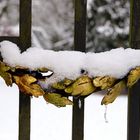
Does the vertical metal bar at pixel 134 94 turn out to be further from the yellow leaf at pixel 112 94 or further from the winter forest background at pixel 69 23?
the winter forest background at pixel 69 23

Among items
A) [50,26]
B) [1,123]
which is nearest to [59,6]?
[50,26]

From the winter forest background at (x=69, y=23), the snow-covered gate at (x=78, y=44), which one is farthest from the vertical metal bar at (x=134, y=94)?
the winter forest background at (x=69, y=23)

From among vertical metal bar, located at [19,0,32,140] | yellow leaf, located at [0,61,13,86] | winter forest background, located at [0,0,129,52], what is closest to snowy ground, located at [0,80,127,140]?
vertical metal bar, located at [19,0,32,140]

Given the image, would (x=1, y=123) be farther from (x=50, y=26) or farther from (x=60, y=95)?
(x=50, y=26)

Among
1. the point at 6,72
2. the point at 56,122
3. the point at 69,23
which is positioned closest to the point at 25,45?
the point at 6,72

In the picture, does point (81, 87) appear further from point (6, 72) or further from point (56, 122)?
point (56, 122)

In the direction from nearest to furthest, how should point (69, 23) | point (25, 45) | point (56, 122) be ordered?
1. point (25, 45)
2. point (56, 122)
3. point (69, 23)
